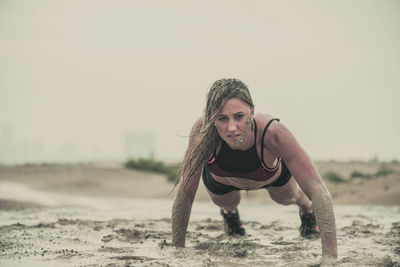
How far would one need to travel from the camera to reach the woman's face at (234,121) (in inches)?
120

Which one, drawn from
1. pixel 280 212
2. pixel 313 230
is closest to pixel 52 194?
pixel 280 212

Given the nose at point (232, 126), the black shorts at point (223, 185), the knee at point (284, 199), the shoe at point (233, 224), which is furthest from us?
the shoe at point (233, 224)

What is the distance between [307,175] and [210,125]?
2.70 ft

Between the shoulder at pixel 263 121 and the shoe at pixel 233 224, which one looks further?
the shoe at pixel 233 224

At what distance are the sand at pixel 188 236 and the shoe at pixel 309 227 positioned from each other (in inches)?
4.3

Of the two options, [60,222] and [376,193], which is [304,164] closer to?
[60,222]

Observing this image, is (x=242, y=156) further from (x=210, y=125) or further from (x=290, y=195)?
(x=290, y=195)

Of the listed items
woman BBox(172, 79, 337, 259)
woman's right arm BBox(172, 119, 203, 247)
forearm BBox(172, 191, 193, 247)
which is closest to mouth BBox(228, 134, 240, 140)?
woman BBox(172, 79, 337, 259)

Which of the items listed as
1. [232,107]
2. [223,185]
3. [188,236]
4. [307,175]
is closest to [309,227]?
[223,185]

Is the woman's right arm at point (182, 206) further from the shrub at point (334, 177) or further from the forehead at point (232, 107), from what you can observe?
the shrub at point (334, 177)

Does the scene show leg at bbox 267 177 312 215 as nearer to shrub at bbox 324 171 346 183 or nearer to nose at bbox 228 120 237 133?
nose at bbox 228 120 237 133

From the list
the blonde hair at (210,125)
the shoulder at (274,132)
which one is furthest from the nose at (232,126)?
the shoulder at (274,132)

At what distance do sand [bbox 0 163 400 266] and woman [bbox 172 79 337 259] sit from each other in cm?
36

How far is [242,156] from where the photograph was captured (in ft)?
11.1
